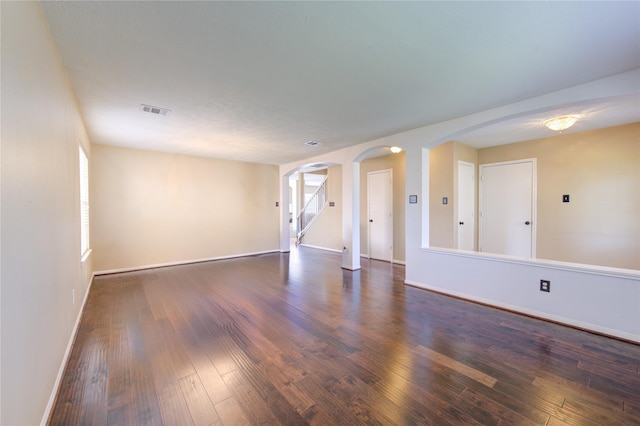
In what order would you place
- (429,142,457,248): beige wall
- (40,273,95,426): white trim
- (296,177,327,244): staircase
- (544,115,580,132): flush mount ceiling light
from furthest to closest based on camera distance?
1. (296,177,327,244): staircase
2. (429,142,457,248): beige wall
3. (544,115,580,132): flush mount ceiling light
4. (40,273,95,426): white trim

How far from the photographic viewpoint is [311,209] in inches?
371

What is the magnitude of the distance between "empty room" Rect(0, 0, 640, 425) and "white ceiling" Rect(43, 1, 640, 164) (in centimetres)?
2

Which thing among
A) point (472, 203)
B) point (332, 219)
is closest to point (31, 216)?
point (472, 203)

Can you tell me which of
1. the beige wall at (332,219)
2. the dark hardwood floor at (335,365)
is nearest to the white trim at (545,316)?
the dark hardwood floor at (335,365)

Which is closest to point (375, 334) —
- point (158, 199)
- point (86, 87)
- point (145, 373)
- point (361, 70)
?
point (145, 373)

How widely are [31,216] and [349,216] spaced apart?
14.5 ft

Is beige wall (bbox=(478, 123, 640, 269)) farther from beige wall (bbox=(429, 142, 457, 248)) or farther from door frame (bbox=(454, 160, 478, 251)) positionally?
beige wall (bbox=(429, 142, 457, 248))

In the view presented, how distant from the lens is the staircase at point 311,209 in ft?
28.0

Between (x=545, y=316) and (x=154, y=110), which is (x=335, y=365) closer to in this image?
(x=545, y=316)

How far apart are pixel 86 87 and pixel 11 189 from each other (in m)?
2.09

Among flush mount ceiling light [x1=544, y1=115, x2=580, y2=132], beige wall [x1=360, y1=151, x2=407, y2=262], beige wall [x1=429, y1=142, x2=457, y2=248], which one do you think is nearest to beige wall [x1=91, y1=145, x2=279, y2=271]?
beige wall [x1=360, y1=151, x2=407, y2=262]

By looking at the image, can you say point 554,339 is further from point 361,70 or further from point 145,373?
point 145,373

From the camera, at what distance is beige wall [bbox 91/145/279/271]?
16.3 feet

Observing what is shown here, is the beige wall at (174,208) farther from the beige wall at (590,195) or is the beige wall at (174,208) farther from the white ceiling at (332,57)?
the beige wall at (590,195)
